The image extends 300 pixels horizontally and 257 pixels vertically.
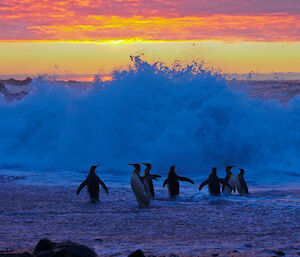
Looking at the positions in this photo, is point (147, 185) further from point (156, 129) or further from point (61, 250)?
point (156, 129)

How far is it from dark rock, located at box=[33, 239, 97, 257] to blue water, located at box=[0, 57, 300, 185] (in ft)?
41.6

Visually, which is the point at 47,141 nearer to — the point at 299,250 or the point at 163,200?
the point at 163,200

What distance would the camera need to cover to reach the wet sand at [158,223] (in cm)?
713

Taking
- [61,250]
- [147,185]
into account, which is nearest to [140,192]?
[147,185]

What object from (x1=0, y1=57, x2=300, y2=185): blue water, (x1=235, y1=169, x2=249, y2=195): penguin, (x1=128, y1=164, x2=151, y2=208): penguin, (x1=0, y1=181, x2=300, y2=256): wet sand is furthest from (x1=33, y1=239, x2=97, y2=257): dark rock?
(x1=0, y1=57, x2=300, y2=185): blue water

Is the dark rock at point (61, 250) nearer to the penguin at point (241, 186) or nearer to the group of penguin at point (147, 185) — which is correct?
the group of penguin at point (147, 185)

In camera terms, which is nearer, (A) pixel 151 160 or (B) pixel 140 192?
(B) pixel 140 192

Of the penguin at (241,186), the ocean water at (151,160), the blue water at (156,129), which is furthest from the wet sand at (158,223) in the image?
the blue water at (156,129)

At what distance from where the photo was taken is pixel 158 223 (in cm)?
895

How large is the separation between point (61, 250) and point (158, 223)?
144 inches

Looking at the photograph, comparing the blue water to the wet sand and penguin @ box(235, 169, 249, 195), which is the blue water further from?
the wet sand

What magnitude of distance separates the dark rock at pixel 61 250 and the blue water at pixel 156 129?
499 inches

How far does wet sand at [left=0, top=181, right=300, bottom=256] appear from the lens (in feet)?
23.4

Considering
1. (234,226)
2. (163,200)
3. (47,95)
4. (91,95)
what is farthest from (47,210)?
(47,95)
